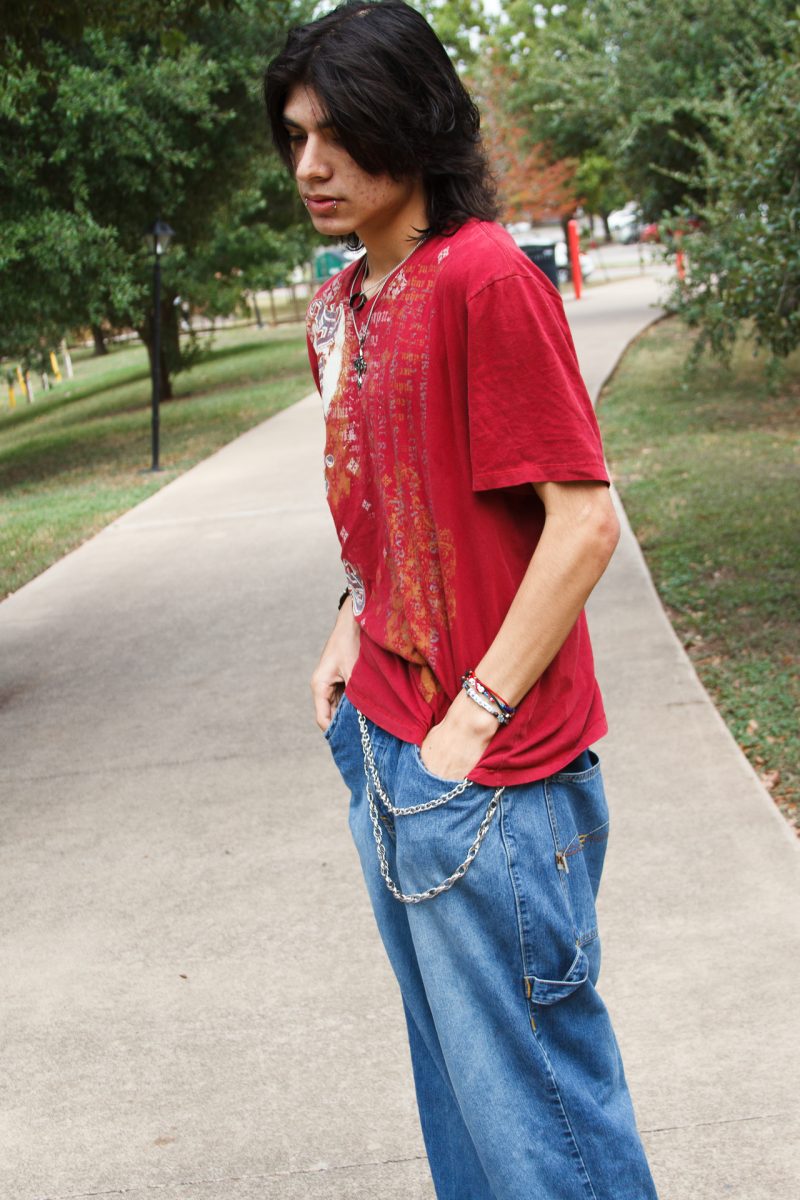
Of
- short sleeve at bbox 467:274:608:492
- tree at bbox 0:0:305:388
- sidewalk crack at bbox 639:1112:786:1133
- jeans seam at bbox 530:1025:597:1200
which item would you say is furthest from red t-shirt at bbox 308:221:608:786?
tree at bbox 0:0:305:388

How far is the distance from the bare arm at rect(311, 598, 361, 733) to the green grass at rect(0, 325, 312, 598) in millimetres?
6763

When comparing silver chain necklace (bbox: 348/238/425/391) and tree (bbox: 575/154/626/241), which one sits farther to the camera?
tree (bbox: 575/154/626/241)

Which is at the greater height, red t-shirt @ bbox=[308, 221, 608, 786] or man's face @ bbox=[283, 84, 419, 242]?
man's face @ bbox=[283, 84, 419, 242]

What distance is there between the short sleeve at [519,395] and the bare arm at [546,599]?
0.04 m

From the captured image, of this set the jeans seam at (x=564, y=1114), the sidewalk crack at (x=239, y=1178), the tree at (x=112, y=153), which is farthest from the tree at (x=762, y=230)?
the jeans seam at (x=564, y=1114)

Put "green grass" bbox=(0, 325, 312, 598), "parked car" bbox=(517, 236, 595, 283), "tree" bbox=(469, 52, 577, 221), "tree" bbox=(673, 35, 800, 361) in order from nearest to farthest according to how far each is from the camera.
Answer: "tree" bbox=(673, 35, 800, 361) < "green grass" bbox=(0, 325, 312, 598) < "parked car" bbox=(517, 236, 595, 283) < "tree" bbox=(469, 52, 577, 221)

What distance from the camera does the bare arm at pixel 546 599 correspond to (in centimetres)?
161

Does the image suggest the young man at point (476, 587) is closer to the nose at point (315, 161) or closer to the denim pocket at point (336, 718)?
the nose at point (315, 161)

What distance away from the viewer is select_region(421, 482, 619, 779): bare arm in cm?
161

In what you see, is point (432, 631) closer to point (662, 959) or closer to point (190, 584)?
point (662, 959)

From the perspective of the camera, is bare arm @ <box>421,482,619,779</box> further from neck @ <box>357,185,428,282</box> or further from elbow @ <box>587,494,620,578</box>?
neck @ <box>357,185,428,282</box>

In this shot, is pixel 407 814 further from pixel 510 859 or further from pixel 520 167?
pixel 520 167

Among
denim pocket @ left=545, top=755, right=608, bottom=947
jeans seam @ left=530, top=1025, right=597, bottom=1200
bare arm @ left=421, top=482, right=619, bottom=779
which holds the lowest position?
jeans seam @ left=530, top=1025, right=597, bottom=1200

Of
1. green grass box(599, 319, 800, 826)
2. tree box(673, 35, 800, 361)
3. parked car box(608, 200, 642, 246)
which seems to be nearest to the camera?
green grass box(599, 319, 800, 826)
